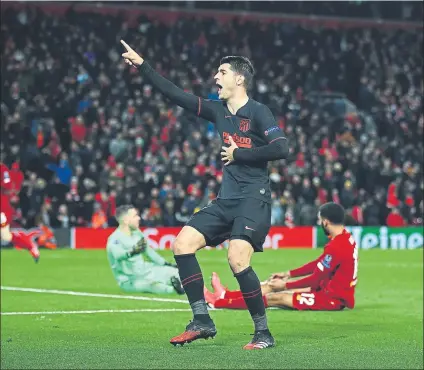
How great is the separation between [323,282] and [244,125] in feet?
15.4

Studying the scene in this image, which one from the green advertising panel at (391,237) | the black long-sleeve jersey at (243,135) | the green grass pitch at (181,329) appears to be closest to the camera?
the green grass pitch at (181,329)

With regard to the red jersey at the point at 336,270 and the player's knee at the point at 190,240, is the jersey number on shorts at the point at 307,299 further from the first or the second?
the player's knee at the point at 190,240

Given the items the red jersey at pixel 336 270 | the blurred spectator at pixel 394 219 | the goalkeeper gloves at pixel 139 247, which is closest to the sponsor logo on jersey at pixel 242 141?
the red jersey at pixel 336 270

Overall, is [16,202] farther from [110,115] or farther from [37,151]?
[110,115]

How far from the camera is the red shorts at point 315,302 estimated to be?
13492 mm

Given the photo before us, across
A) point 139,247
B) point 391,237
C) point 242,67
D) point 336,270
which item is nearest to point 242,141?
point 242,67

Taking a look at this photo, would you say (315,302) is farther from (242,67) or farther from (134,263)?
(242,67)

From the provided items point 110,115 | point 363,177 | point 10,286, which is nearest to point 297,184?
point 363,177

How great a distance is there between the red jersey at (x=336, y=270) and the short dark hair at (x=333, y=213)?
0.18 meters

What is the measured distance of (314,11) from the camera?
4316cm

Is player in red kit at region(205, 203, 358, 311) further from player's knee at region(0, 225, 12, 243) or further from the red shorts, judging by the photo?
player's knee at region(0, 225, 12, 243)

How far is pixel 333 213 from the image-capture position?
13.1 m

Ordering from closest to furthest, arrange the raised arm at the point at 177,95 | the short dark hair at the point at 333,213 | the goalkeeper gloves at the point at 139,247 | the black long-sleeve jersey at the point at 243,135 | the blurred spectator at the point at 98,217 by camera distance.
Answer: the black long-sleeve jersey at the point at 243,135, the raised arm at the point at 177,95, the short dark hair at the point at 333,213, the goalkeeper gloves at the point at 139,247, the blurred spectator at the point at 98,217

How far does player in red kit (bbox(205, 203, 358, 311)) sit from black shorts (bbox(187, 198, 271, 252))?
151 inches
